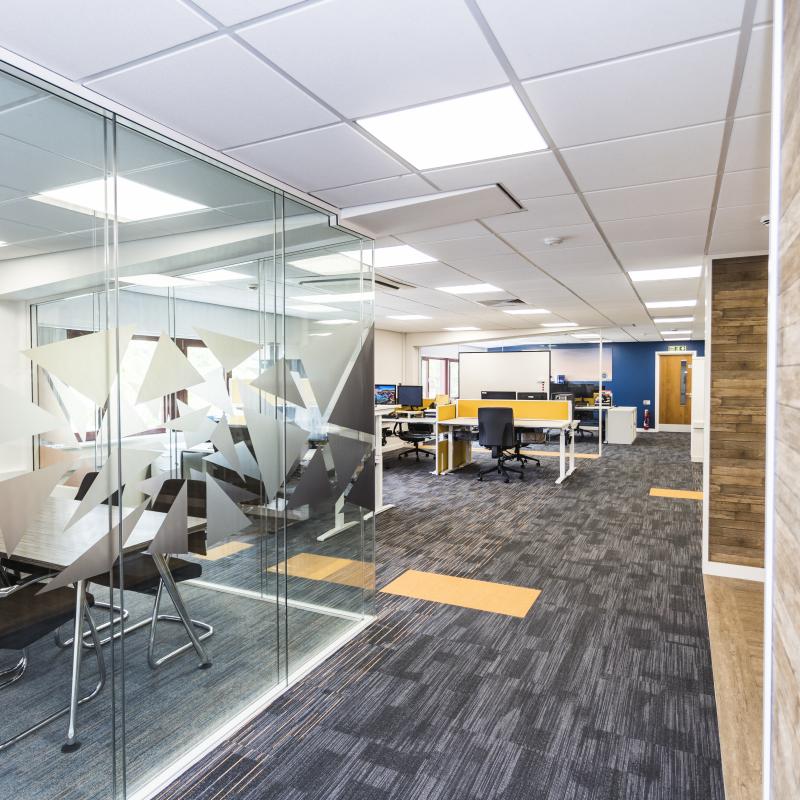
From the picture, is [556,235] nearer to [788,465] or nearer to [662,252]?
[662,252]

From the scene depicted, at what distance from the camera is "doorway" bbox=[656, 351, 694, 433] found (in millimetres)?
13844

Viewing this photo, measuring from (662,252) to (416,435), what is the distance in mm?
5331

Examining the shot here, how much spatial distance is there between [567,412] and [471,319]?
6.77 ft

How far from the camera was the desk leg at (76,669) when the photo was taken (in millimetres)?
1714

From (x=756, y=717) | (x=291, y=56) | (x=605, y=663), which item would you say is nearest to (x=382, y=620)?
(x=605, y=663)

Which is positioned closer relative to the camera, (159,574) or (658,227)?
(159,574)

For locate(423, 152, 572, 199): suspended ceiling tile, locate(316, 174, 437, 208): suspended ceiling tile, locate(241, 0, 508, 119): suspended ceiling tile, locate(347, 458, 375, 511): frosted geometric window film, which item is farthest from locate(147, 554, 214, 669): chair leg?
locate(423, 152, 572, 199): suspended ceiling tile

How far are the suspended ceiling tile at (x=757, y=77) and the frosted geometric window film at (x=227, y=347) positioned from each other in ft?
6.21

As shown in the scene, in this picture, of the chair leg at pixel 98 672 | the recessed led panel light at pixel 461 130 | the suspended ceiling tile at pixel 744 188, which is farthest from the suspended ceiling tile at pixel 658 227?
the chair leg at pixel 98 672

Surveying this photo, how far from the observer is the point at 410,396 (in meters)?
9.41

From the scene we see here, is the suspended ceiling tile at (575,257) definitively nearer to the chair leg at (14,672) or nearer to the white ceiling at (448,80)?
the white ceiling at (448,80)

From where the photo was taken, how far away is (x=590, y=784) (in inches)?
76.7

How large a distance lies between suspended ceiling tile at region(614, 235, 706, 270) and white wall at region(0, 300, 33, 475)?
11.7 feet

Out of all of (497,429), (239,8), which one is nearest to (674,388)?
(497,429)
